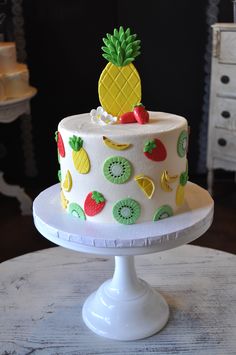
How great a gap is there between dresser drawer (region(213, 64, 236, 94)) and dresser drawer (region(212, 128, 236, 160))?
209mm

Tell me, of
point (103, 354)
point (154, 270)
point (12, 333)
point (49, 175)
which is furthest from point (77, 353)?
point (49, 175)

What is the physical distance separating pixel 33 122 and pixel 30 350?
221cm

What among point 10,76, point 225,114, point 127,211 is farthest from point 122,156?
point 225,114

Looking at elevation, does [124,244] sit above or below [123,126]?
below

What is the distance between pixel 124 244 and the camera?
100 centimetres

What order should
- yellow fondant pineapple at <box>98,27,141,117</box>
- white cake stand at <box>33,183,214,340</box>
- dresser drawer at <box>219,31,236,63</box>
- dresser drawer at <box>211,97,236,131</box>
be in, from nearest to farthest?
1. white cake stand at <box>33,183,214,340</box>
2. yellow fondant pineapple at <box>98,27,141,117</box>
3. dresser drawer at <box>219,31,236,63</box>
4. dresser drawer at <box>211,97,236,131</box>

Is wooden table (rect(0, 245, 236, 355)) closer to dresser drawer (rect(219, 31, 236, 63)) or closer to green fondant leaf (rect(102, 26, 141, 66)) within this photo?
green fondant leaf (rect(102, 26, 141, 66))

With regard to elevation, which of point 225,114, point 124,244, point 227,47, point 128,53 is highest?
point 128,53

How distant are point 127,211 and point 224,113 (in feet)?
5.48

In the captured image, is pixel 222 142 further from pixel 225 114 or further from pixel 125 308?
pixel 125 308

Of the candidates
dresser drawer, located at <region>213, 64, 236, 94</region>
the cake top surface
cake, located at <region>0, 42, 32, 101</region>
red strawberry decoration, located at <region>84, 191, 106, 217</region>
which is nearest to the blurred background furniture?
cake, located at <region>0, 42, 32, 101</region>

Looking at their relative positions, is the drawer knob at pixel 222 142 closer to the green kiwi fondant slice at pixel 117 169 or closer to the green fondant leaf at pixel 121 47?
the green fondant leaf at pixel 121 47

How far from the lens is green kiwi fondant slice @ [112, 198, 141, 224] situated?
1060 millimetres

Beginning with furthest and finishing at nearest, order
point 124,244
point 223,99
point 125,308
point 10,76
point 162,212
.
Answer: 1. point 223,99
2. point 10,76
3. point 125,308
4. point 162,212
5. point 124,244
